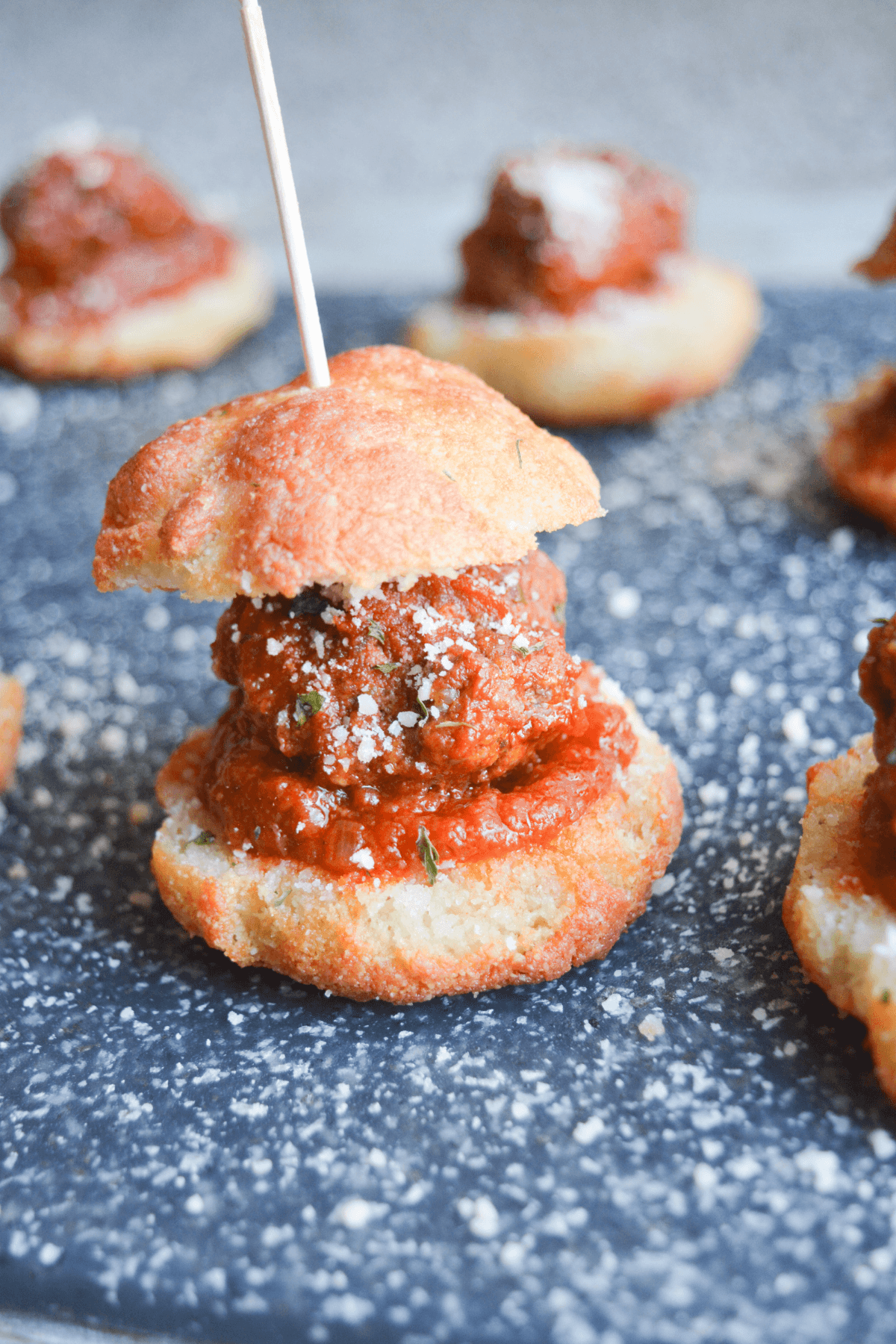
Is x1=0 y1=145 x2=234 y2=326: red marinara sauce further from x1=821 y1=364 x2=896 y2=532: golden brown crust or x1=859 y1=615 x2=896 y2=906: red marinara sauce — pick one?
x1=859 y1=615 x2=896 y2=906: red marinara sauce

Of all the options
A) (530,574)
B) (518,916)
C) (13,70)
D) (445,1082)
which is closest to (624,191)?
(530,574)

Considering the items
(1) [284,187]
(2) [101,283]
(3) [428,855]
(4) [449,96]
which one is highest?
(1) [284,187]

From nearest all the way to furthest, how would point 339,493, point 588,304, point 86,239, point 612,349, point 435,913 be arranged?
point 339,493 < point 435,913 < point 612,349 < point 588,304 < point 86,239

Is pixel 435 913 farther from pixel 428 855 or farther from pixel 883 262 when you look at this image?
pixel 883 262

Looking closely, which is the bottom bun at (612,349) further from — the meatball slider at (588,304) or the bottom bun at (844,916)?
the bottom bun at (844,916)

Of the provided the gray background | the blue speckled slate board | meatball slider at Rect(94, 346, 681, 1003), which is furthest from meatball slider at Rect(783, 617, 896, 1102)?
the gray background

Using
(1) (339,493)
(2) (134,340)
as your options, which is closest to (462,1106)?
(1) (339,493)

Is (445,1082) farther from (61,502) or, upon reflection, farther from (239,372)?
(239,372)
